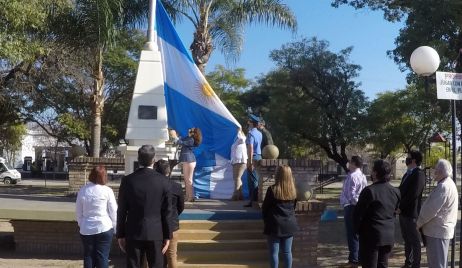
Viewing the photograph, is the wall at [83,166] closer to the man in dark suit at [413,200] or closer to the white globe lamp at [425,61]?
the man in dark suit at [413,200]

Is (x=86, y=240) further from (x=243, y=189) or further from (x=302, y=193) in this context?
A: (x=243, y=189)

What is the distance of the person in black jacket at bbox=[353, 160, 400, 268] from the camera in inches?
269

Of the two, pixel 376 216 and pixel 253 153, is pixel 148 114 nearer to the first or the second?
pixel 253 153

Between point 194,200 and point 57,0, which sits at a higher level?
point 57,0

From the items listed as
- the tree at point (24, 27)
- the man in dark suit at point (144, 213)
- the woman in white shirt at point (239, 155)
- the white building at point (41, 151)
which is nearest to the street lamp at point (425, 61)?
the woman in white shirt at point (239, 155)

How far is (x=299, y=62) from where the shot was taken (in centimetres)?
3316

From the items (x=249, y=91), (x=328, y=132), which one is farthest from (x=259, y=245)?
(x=249, y=91)

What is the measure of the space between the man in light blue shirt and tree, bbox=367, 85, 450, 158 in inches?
813

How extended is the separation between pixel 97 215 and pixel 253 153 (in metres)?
5.68

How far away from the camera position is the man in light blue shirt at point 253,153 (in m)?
11.9

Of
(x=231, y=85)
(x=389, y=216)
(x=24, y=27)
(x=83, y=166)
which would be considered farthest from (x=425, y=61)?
(x=231, y=85)

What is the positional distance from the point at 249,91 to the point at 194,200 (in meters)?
37.3

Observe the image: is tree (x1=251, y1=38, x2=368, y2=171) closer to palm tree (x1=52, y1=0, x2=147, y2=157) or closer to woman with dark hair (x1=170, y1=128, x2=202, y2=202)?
palm tree (x1=52, y1=0, x2=147, y2=157)

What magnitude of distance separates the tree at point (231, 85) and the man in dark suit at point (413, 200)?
36385 mm
